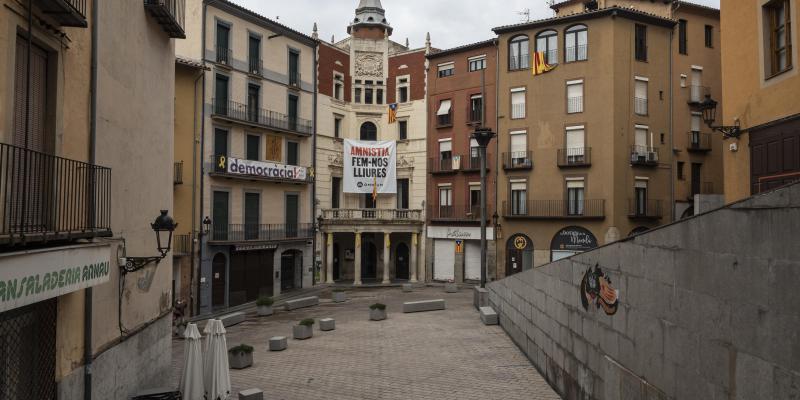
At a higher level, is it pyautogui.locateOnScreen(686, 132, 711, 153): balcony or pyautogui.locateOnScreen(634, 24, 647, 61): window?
pyautogui.locateOnScreen(634, 24, 647, 61): window

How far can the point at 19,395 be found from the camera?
7633mm

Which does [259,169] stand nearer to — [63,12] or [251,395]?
[251,395]

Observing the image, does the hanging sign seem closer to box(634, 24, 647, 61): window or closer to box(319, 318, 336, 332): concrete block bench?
box(634, 24, 647, 61): window

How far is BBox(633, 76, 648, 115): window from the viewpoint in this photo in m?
35.5

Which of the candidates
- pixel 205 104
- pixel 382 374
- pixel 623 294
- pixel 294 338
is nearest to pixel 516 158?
pixel 205 104

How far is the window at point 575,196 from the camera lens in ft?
117

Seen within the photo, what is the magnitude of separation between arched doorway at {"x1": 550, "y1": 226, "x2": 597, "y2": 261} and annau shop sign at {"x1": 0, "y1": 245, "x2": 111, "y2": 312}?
30.6 meters

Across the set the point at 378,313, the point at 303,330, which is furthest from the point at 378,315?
the point at 303,330

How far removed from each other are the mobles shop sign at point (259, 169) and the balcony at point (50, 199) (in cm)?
2406

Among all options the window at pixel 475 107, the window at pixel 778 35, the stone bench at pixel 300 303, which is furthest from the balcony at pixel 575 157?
the window at pixel 778 35

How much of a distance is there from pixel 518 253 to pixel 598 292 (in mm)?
27609

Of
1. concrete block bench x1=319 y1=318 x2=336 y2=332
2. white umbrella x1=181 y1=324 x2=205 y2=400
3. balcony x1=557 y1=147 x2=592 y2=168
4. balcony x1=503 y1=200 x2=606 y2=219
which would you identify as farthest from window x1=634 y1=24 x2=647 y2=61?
white umbrella x1=181 y1=324 x2=205 y2=400

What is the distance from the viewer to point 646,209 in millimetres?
35094

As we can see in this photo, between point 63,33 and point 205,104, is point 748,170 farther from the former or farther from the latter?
point 205,104
